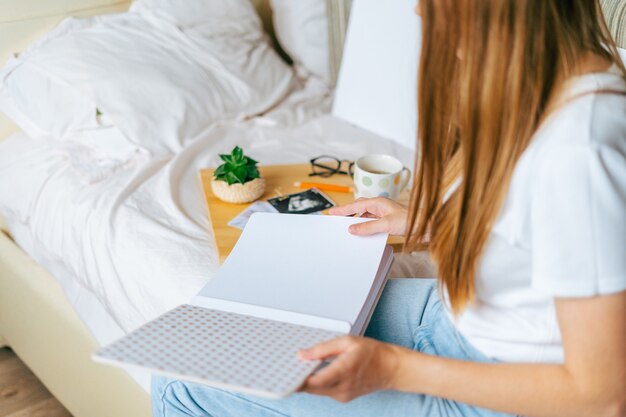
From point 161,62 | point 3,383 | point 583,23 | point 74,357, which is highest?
point 583,23

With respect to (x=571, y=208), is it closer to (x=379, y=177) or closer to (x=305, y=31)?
(x=379, y=177)

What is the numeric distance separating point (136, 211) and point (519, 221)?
Answer: 2.62 ft

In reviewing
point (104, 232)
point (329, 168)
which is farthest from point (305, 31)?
point (104, 232)

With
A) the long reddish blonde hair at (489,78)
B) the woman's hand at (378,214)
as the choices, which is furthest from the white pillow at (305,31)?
the long reddish blonde hair at (489,78)

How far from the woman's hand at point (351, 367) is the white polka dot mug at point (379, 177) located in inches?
18.1

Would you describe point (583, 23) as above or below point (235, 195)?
above

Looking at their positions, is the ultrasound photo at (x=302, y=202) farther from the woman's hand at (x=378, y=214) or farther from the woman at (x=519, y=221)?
the woman at (x=519, y=221)

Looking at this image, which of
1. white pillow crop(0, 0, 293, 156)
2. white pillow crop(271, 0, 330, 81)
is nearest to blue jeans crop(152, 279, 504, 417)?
white pillow crop(0, 0, 293, 156)

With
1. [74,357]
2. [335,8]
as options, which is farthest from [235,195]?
[335,8]

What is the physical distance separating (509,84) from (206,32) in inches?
46.5

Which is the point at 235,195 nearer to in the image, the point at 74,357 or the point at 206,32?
the point at 74,357

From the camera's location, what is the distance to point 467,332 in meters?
0.74

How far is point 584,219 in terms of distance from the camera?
0.57 meters

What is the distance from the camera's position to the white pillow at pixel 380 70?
1.56 meters
